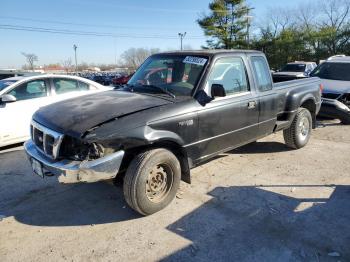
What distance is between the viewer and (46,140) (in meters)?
3.91

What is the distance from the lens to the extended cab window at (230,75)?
Answer: 4680 mm

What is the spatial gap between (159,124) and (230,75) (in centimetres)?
160

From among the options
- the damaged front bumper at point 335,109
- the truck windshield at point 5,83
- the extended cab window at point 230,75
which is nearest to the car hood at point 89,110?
the extended cab window at point 230,75

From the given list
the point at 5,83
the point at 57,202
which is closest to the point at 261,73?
the point at 57,202

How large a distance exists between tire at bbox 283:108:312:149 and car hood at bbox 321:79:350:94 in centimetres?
283

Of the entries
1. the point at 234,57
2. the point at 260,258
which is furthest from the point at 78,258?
the point at 234,57

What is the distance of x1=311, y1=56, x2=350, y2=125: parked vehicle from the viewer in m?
8.62

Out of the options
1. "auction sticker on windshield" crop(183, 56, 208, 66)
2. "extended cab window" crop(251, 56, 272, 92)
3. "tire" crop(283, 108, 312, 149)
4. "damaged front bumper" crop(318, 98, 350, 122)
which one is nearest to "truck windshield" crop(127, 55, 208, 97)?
"auction sticker on windshield" crop(183, 56, 208, 66)

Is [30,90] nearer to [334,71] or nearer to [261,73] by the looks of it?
[261,73]

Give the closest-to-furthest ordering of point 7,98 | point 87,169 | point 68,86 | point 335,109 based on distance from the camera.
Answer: point 87,169
point 7,98
point 68,86
point 335,109

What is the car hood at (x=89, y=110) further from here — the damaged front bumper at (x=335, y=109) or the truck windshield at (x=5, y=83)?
the damaged front bumper at (x=335, y=109)

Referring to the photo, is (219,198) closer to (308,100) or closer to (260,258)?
(260,258)

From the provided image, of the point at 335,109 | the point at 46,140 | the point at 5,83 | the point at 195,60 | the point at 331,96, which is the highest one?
the point at 195,60

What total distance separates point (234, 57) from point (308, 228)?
8.63ft
